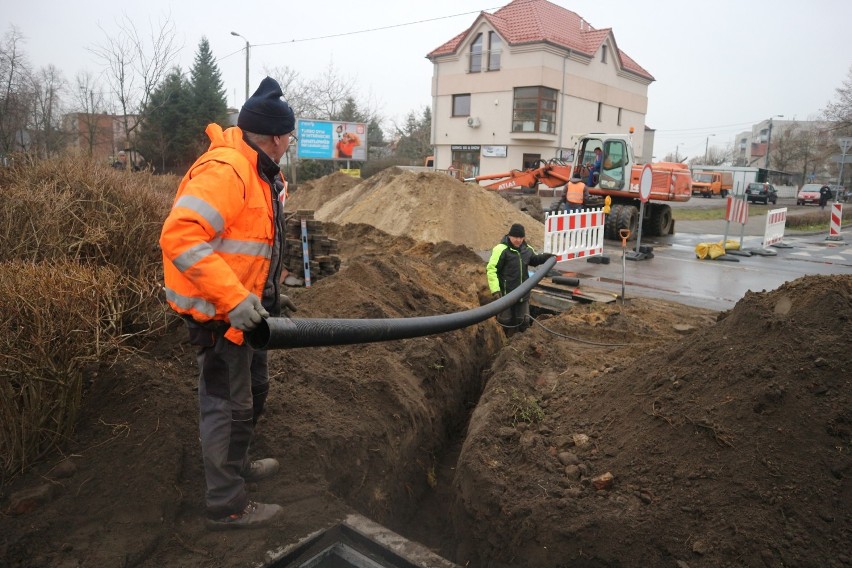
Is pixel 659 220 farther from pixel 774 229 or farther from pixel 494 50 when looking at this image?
pixel 494 50

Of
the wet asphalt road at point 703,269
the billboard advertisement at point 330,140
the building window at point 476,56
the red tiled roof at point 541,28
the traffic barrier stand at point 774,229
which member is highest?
the red tiled roof at point 541,28

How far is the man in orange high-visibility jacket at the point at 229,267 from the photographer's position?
105 inches

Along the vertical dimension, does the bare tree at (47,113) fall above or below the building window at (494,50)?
below

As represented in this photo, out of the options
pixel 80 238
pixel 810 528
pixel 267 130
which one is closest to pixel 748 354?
pixel 810 528

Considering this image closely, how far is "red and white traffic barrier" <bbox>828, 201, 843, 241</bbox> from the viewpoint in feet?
62.8

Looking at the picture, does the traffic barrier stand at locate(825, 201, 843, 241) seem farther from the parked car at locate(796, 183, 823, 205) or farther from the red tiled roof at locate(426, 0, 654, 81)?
the parked car at locate(796, 183, 823, 205)

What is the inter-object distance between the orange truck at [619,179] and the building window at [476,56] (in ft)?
69.6

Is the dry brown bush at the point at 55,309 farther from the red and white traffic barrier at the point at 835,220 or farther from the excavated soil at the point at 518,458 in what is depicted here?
the red and white traffic barrier at the point at 835,220

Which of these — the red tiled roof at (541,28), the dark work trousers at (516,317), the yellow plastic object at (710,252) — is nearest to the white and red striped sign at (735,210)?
the yellow plastic object at (710,252)

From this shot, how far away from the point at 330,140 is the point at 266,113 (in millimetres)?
32353

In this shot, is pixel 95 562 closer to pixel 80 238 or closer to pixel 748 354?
pixel 80 238

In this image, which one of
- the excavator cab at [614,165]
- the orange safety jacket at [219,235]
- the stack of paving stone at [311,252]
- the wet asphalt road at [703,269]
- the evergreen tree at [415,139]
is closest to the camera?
the orange safety jacket at [219,235]

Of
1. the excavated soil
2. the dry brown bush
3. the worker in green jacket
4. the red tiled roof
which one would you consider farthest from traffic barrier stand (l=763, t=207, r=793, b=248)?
the red tiled roof

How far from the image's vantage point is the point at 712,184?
46594 mm
